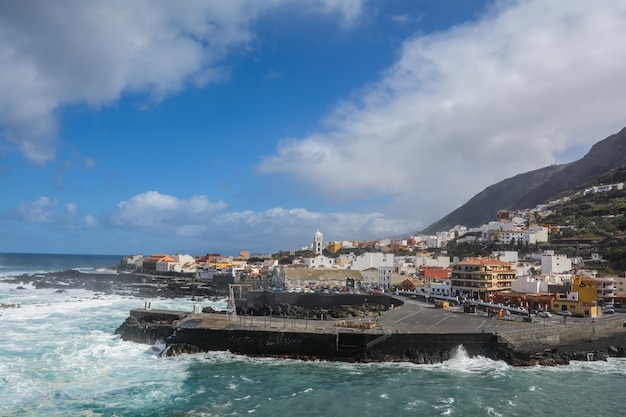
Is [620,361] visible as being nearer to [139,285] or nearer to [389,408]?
[389,408]

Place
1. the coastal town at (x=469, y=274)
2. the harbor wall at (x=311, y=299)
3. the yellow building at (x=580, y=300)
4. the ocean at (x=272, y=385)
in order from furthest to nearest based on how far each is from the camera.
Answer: the harbor wall at (x=311, y=299) → the coastal town at (x=469, y=274) → the yellow building at (x=580, y=300) → the ocean at (x=272, y=385)

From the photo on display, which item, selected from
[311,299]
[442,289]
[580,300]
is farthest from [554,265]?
[311,299]

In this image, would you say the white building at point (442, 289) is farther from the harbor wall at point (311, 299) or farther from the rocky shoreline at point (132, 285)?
the rocky shoreline at point (132, 285)

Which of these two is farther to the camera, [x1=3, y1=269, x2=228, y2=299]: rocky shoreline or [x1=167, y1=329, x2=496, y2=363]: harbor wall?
[x1=3, y1=269, x2=228, y2=299]: rocky shoreline

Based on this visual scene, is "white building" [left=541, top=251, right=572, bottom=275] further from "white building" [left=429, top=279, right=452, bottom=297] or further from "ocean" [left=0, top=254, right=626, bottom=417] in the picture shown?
"ocean" [left=0, top=254, right=626, bottom=417]

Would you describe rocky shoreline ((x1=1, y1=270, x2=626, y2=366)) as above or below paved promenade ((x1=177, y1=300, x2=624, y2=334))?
below

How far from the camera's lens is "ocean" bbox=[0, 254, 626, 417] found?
60.2 feet

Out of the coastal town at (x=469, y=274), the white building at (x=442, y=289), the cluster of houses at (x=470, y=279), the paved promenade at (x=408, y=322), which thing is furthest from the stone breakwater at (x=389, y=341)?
the white building at (x=442, y=289)

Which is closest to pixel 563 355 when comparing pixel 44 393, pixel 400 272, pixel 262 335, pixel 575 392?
pixel 575 392

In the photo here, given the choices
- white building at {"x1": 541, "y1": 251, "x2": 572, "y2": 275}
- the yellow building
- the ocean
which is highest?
white building at {"x1": 541, "y1": 251, "x2": 572, "y2": 275}

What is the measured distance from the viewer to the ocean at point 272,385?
60.2ft

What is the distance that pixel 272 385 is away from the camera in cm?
2134

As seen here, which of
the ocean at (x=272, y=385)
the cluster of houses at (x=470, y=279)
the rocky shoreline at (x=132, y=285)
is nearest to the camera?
the ocean at (x=272, y=385)

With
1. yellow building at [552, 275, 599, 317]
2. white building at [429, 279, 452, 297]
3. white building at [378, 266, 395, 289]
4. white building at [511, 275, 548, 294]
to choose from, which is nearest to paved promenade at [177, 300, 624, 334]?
yellow building at [552, 275, 599, 317]
